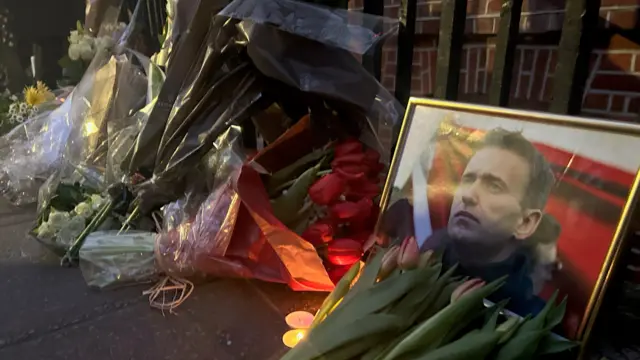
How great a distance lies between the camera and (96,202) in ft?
4.57

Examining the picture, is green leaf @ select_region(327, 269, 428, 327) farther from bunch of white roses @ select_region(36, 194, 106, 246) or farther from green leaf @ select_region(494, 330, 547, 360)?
bunch of white roses @ select_region(36, 194, 106, 246)

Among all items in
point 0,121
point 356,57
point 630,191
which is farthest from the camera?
point 0,121

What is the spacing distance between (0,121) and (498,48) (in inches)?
82.9

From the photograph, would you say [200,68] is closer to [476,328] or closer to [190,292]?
[190,292]

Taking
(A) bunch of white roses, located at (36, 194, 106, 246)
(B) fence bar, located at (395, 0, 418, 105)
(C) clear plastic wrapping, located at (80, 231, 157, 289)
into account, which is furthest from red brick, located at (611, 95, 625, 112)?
(A) bunch of white roses, located at (36, 194, 106, 246)

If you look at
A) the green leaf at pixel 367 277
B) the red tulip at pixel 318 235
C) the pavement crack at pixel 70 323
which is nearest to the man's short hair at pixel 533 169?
the green leaf at pixel 367 277

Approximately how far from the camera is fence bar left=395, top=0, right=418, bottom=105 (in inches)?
49.9

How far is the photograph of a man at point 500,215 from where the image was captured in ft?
2.53

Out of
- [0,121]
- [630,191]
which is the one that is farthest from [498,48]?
[0,121]

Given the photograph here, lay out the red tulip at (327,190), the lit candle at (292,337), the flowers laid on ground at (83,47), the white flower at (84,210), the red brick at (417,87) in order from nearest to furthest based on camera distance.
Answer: the lit candle at (292,337) < the red tulip at (327,190) < the white flower at (84,210) < the red brick at (417,87) < the flowers laid on ground at (83,47)

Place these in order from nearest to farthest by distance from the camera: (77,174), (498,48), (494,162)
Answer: (494,162) < (498,48) < (77,174)

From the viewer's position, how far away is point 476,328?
2.31 feet

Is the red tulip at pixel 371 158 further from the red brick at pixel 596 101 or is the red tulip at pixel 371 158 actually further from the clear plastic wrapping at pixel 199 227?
the red brick at pixel 596 101

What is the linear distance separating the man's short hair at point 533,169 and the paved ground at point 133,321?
18.2 inches
